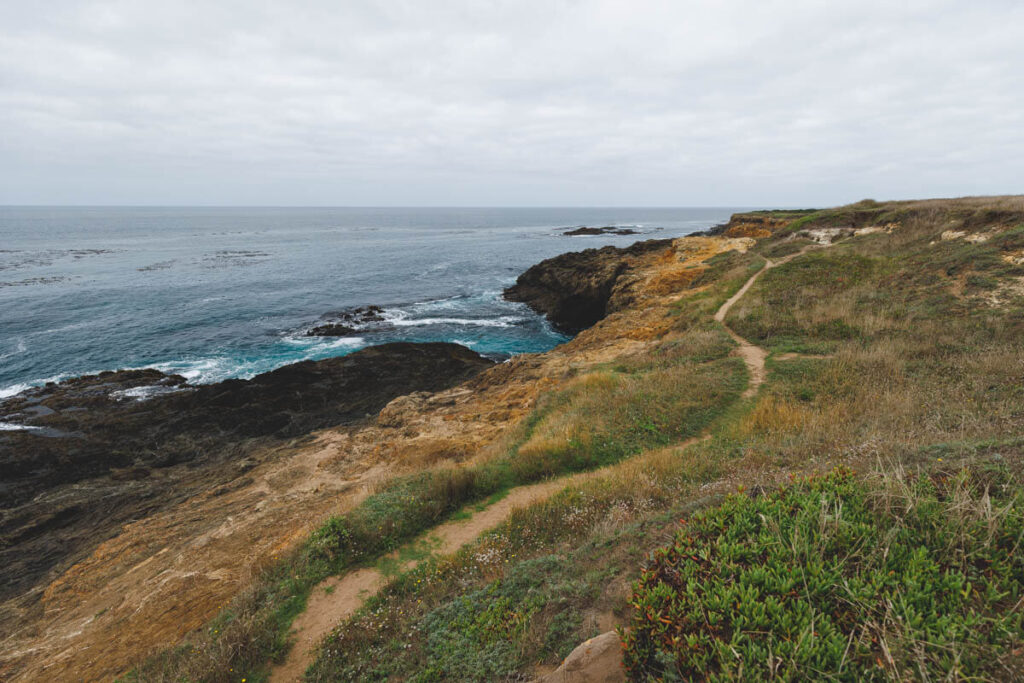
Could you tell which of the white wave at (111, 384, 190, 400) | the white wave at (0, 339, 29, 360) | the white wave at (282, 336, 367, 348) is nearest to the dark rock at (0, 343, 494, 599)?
the white wave at (111, 384, 190, 400)

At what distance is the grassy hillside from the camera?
3088 millimetres

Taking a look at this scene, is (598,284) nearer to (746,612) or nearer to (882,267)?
(882,267)

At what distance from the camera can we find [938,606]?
3.06m

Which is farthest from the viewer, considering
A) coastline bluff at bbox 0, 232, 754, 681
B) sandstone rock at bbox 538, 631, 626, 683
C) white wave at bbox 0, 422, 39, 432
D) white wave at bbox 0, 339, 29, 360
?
white wave at bbox 0, 339, 29, 360

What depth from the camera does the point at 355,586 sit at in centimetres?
700

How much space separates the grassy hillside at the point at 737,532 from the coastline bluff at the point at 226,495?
1993 mm

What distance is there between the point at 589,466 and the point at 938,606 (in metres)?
7.07

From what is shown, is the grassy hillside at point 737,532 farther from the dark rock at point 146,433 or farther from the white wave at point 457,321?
the white wave at point 457,321

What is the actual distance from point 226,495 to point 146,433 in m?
10.0

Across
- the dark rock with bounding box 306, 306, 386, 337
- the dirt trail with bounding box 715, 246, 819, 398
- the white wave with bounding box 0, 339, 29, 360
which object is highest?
the dirt trail with bounding box 715, 246, 819, 398

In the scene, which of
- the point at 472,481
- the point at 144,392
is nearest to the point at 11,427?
the point at 144,392

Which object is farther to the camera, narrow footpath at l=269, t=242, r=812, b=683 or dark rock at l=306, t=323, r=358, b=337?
dark rock at l=306, t=323, r=358, b=337

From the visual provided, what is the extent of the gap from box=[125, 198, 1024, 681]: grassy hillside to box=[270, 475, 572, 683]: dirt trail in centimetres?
29

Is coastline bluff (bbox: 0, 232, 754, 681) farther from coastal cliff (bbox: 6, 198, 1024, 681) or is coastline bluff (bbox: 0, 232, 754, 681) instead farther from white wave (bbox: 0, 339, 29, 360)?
white wave (bbox: 0, 339, 29, 360)
